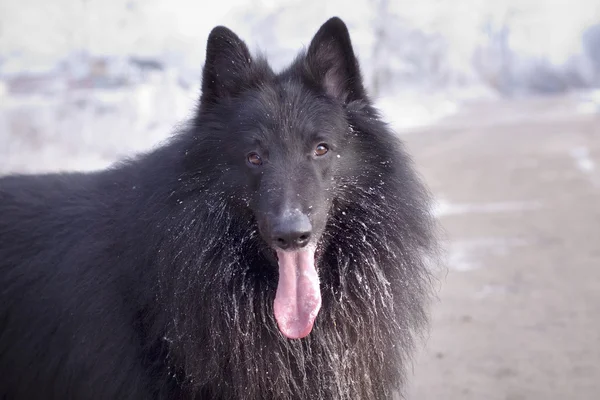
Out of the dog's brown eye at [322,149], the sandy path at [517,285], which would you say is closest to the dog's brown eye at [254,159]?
the dog's brown eye at [322,149]

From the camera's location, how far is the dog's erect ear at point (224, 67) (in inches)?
127

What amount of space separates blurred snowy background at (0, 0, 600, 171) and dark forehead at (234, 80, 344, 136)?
1.90ft

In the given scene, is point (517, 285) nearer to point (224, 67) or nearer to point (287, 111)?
point (287, 111)

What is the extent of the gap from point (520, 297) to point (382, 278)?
3.21 meters

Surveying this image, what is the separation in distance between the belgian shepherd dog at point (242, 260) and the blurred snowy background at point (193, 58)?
2.29ft

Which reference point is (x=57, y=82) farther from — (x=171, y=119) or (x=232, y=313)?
(x=232, y=313)

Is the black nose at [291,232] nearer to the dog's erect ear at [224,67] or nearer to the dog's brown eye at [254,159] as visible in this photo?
the dog's brown eye at [254,159]

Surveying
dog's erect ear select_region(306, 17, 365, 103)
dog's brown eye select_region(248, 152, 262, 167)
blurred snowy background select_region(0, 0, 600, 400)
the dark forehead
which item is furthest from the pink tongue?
blurred snowy background select_region(0, 0, 600, 400)

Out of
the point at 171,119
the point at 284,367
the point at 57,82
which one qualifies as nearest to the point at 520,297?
the point at 284,367

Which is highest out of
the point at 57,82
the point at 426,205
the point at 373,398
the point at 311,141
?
the point at 57,82

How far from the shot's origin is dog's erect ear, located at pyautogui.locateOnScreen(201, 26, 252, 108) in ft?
10.6

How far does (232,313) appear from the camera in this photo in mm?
3002

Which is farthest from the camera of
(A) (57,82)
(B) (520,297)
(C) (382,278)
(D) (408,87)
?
(D) (408,87)

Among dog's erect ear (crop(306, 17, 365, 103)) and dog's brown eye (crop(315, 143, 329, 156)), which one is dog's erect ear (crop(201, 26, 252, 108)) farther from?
dog's brown eye (crop(315, 143, 329, 156))
